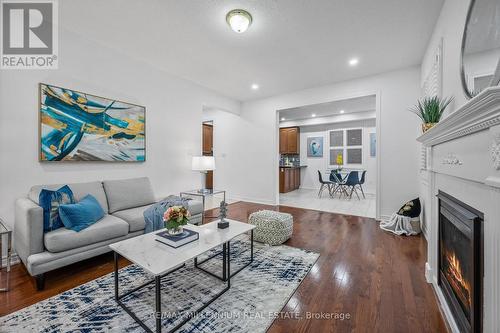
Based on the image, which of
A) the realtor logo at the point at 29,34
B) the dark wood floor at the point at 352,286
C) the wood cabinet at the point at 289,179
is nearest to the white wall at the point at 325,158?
the wood cabinet at the point at 289,179

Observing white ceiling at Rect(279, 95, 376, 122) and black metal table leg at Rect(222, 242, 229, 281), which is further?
white ceiling at Rect(279, 95, 376, 122)

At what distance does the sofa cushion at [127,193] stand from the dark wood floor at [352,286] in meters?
0.71

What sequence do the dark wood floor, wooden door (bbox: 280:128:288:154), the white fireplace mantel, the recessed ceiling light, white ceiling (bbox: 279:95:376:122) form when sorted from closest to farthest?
the white fireplace mantel, the dark wood floor, the recessed ceiling light, white ceiling (bbox: 279:95:376:122), wooden door (bbox: 280:128:288:154)

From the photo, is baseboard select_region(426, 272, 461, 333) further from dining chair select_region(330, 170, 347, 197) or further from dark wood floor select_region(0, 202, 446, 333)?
dining chair select_region(330, 170, 347, 197)

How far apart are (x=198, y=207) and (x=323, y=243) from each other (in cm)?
199

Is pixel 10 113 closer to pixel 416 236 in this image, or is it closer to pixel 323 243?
pixel 323 243

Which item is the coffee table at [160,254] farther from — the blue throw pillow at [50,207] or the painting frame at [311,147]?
the painting frame at [311,147]

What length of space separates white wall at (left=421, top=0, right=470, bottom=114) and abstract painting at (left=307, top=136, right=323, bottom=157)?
5.68 m

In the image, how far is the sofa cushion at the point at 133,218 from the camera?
8.54ft

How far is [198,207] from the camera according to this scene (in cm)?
349

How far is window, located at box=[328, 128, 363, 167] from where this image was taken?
7371 mm

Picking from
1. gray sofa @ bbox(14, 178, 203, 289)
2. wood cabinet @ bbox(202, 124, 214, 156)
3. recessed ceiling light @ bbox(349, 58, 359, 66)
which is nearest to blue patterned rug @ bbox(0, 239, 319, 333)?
gray sofa @ bbox(14, 178, 203, 289)

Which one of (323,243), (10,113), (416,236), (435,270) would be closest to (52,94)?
(10,113)

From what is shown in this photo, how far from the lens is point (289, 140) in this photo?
810cm
